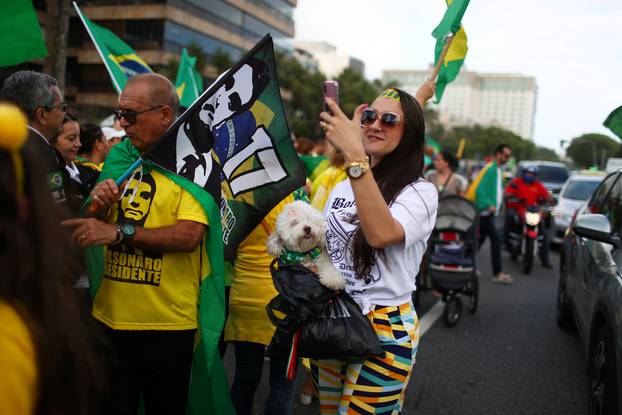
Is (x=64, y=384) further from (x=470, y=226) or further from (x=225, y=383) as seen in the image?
(x=470, y=226)

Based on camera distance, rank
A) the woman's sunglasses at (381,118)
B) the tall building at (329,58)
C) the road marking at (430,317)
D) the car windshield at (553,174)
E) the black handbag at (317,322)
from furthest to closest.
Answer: the tall building at (329,58)
the car windshield at (553,174)
the road marking at (430,317)
the woman's sunglasses at (381,118)
the black handbag at (317,322)

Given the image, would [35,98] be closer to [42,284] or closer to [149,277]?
[149,277]

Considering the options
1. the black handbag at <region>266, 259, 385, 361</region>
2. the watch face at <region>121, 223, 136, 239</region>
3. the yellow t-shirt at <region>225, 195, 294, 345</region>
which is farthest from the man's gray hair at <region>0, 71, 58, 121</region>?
the black handbag at <region>266, 259, 385, 361</region>

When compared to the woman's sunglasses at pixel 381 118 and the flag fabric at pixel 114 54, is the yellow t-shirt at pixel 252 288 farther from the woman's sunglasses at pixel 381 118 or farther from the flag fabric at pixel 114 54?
the flag fabric at pixel 114 54

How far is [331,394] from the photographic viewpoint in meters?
2.38

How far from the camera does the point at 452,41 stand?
12.3 ft

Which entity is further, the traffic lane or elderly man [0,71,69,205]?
the traffic lane

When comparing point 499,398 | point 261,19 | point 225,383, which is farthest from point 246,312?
point 261,19

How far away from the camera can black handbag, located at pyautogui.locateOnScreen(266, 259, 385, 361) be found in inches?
85.5

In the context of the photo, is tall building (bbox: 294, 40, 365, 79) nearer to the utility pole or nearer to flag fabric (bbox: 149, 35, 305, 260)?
the utility pole

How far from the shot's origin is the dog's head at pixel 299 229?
2361 mm

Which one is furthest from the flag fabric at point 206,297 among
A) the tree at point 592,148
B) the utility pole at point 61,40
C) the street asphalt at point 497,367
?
the tree at point 592,148

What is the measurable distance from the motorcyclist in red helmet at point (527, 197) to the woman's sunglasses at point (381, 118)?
27.2ft

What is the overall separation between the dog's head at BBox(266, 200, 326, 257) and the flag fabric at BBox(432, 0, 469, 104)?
1.52m
